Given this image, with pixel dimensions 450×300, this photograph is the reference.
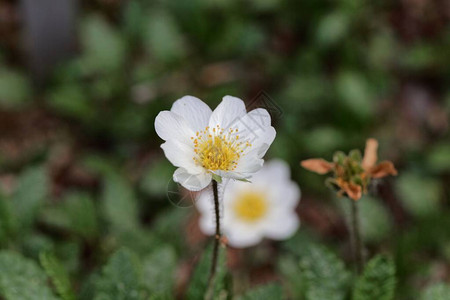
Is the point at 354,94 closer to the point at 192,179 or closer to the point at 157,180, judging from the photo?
the point at 157,180

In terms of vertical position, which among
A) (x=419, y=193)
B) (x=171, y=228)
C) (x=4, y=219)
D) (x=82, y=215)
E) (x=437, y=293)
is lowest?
(x=437, y=293)

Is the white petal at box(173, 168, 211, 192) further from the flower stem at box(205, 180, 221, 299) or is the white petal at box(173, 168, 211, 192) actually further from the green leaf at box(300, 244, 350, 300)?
the green leaf at box(300, 244, 350, 300)

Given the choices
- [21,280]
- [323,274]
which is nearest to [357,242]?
[323,274]

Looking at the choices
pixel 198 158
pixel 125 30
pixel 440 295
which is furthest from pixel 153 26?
pixel 440 295

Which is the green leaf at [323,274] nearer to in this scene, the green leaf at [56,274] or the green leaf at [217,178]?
the green leaf at [217,178]

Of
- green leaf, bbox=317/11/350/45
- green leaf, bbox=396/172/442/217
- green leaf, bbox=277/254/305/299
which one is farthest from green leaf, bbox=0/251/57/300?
green leaf, bbox=317/11/350/45

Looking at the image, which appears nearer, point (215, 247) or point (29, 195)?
point (215, 247)
